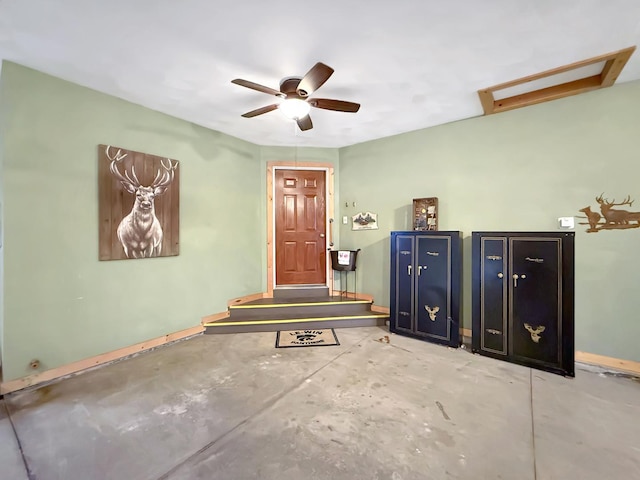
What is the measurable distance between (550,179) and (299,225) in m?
3.32

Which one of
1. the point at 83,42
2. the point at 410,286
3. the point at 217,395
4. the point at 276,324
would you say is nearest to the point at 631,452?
the point at 410,286

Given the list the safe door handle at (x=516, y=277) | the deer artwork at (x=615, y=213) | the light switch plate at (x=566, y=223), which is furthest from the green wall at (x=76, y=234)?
the deer artwork at (x=615, y=213)

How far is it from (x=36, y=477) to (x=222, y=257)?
265 centimetres

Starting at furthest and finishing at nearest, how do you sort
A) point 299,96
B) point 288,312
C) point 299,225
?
point 299,225 → point 288,312 → point 299,96

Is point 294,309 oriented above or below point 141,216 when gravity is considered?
below

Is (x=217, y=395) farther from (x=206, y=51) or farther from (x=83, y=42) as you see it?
(x=83, y=42)

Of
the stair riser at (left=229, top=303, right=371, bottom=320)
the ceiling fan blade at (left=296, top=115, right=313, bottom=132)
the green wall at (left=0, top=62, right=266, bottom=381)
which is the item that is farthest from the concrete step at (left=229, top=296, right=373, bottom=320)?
the ceiling fan blade at (left=296, top=115, right=313, bottom=132)

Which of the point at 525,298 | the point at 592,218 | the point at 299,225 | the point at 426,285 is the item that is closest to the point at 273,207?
the point at 299,225

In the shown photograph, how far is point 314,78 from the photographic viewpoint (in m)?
2.01

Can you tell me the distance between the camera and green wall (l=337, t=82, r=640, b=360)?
8.24 ft

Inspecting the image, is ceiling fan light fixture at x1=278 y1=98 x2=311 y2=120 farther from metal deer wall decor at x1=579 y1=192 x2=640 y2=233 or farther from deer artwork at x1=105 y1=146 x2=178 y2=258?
metal deer wall decor at x1=579 y1=192 x2=640 y2=233

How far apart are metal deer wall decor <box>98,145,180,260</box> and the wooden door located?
5.42ft

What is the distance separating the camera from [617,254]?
2.54 metres

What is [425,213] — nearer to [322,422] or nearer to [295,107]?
[295,107]
